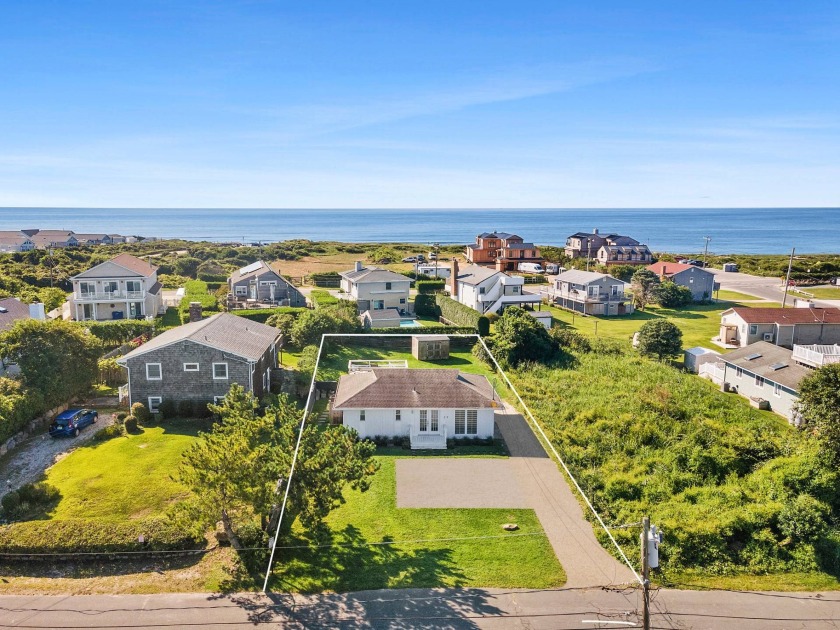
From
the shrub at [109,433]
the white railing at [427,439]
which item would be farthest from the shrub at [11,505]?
the white railing at [427,439]

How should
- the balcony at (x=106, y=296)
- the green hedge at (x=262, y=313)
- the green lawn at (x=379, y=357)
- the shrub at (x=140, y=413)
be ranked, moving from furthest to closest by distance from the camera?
the balcony at (x=106, y=296), the green hedge at (x=262, y=313), the green lawn at (x=379, y=357), the shrub at (x=140, y=413)

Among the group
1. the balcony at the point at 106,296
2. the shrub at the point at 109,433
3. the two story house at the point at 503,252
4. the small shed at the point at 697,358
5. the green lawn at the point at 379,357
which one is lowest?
the shrub at the point at 109,433

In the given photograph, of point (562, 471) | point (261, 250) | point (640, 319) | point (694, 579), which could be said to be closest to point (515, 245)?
point (640, 319)

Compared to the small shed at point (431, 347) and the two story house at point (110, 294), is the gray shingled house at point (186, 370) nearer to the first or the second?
the small shed at point (431, 347)

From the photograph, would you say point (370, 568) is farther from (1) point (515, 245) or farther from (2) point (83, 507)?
(1) point (515, 245)

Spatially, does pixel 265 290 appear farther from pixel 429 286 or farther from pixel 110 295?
pixel 429 286

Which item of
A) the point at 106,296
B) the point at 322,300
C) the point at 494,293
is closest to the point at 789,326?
the point at 494,293
